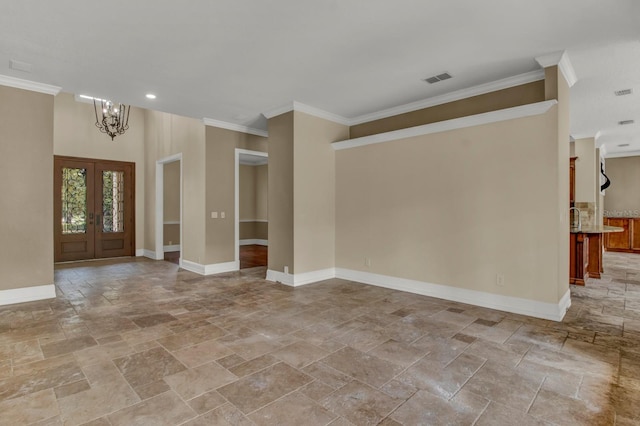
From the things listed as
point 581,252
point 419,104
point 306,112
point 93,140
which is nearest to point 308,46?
point 306,112

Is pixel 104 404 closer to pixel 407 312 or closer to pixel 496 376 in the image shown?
pixel 496 376

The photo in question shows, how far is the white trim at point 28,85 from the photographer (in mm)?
4246

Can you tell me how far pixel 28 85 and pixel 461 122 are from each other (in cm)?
579

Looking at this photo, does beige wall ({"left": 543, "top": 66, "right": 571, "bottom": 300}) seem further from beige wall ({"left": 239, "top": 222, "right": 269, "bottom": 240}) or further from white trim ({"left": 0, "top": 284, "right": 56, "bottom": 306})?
beige wall ({"left": 239, "top": 222, "right": 269, "bottom": 240})

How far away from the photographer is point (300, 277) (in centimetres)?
548

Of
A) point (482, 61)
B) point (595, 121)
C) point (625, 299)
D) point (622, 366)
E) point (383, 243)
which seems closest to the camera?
point (622, 366)

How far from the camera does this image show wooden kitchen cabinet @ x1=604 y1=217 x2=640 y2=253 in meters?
9.17

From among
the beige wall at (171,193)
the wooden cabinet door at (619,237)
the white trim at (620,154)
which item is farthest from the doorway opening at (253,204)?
the white trim at (620,154)

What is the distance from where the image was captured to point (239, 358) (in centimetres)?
281

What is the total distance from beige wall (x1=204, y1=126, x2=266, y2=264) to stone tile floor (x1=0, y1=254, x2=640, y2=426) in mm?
1848

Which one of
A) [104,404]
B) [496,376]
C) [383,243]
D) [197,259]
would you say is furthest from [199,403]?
[197,259]

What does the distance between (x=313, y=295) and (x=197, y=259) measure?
2868 mm

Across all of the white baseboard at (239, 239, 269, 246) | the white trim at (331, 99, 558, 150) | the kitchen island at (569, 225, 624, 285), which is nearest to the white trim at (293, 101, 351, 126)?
the white trim at (331, 99, 558, 150)

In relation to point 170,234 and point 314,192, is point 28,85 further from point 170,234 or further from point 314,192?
point 170,234
